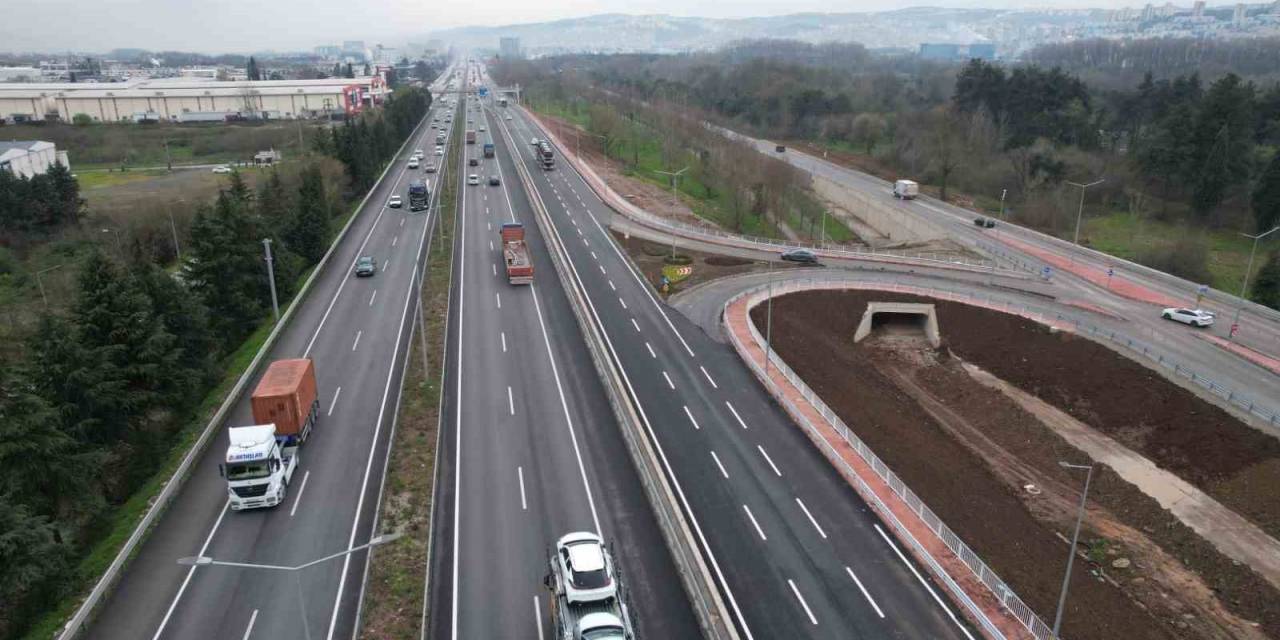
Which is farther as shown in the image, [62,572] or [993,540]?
[993,540]

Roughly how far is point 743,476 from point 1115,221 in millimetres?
69696

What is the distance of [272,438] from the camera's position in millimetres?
27062

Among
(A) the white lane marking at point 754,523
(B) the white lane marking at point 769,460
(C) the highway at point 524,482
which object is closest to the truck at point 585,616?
(C) the highway at point 524,482

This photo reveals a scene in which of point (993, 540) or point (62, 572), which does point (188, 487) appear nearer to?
point (62, 572)

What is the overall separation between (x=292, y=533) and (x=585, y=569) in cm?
1121

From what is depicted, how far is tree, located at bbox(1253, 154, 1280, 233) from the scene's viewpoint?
64438mm

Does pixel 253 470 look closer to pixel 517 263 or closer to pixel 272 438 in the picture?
pixel 272 438

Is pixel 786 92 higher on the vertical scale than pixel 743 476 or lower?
higher

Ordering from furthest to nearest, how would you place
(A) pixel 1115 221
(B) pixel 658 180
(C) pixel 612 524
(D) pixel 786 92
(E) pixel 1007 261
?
(D) pixel 786 92
(B) pixel 658 180
(A) pixel 1115 221
(E) pixel 1007 261
(C) pixel 612 524

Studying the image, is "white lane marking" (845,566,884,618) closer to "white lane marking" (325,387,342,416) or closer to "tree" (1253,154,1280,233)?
A: "white lane marking" (325,387,342,416)

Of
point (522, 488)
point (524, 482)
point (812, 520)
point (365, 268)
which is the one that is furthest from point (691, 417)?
point (365, 268)

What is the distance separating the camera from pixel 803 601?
74.6 ft

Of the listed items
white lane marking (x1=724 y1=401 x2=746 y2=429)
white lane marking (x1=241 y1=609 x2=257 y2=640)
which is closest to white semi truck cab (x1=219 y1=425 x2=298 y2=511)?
white lane marking (x1=241 y1=609 x2=257 y2=640)

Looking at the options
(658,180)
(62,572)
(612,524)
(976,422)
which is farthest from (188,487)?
(658,180)
